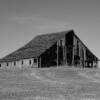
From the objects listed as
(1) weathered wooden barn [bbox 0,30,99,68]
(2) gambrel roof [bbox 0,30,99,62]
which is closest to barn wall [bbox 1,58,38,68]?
(1) weathered wooden barn [bbox 0,30,99,68]

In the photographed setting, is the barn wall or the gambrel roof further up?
the gambrel roof

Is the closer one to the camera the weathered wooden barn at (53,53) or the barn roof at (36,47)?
the weathered wooden barn at (53,53)

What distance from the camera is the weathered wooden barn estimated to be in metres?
63.7

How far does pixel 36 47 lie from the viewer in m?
68.0

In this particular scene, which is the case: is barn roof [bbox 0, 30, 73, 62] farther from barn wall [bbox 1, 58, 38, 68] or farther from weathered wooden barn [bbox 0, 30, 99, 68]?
barn wall [bbox 1, 58, 38, 68]

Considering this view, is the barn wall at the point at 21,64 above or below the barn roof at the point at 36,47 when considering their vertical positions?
below

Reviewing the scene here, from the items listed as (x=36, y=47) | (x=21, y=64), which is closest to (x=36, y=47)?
(x=36, y=47)

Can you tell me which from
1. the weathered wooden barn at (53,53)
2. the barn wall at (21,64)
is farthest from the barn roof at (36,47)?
the barn wall at (21,64)

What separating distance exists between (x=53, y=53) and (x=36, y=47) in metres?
5.23

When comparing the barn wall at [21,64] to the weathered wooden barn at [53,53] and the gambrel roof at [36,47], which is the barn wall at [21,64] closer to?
the weathered wooden barn at [53,53]

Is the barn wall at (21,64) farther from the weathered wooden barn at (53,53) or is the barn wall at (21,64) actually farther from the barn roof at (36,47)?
the barn roof at (36,47)

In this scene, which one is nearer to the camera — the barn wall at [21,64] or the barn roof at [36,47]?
the barn wall at [21,64]

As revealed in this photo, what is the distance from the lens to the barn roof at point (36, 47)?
64.8 metres

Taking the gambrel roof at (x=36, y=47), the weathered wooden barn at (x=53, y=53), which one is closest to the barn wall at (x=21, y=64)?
the weathered wooden barn at (x=53, y=53)
